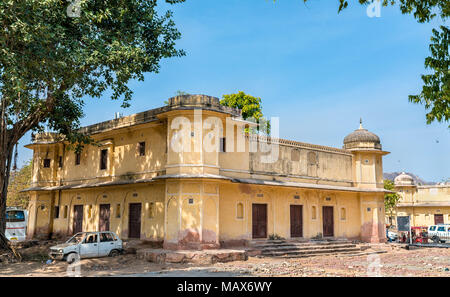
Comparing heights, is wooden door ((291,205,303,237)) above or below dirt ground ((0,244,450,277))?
above

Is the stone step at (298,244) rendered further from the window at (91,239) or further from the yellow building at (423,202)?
the yellow building at (423,202)

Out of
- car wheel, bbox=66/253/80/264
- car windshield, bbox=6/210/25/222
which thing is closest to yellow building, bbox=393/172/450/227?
car windshield, bbox=6/210/25/222

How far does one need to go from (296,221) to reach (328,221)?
266cm

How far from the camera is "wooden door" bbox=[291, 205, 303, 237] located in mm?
21781

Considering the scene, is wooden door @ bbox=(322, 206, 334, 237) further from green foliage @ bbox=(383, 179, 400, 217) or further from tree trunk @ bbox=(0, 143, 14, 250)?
green foliage @ bbox=(383, 179, 400, 217)

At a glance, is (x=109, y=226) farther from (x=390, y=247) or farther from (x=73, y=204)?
(x=390, y=247)

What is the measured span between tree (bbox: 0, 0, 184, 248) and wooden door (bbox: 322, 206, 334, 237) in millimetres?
12151

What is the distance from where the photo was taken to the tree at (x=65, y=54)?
1296 centimetres

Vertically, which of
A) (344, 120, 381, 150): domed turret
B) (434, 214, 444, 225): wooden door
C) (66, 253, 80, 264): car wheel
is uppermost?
(344, 120, 381, 150): domed turret

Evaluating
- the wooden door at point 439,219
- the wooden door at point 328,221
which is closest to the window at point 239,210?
the wooden door at point 328,221

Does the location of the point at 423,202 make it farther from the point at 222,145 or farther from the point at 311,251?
the point at 222,145

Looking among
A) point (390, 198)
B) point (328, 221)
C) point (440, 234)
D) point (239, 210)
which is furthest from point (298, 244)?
point (390, 198)

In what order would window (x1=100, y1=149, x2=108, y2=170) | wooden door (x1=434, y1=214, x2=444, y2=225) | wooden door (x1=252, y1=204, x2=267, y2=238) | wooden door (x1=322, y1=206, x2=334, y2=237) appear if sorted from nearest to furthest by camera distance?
wooden door (x1=252, y1=204, x2=267, y2=238), window (x1=100, y1=149, x2=108, y2=170), wooden door (x1=322, y1=206, x2=334, y2=237), wooden door (x1=434, y1=214, x2=444, y2=225)

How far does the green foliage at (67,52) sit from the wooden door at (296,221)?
10.3 metres
